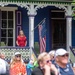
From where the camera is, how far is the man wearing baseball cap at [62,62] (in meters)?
5.51

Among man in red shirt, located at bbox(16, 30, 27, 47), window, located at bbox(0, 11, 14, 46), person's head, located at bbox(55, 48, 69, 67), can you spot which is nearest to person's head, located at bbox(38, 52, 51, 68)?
person's head, located at bbox(55, 48, 69, 67)

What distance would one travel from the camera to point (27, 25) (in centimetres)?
1973

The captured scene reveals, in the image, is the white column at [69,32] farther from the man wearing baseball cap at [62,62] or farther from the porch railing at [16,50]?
the man wearing baseball cap at [62,62]

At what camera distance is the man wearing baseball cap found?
18.1 feet

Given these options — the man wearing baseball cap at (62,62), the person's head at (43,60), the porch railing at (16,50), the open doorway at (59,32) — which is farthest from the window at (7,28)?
the person's head at (43,60)

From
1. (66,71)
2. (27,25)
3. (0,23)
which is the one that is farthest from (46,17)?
(66,71)

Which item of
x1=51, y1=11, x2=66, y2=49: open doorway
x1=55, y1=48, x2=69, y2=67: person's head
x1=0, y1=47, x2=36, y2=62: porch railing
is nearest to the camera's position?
x1=55, y1=48, x2=69, y2=67: person's head

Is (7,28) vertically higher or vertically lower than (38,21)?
lower

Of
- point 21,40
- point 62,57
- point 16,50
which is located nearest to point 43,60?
A: point 62,57

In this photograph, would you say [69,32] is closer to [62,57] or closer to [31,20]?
[31,20]

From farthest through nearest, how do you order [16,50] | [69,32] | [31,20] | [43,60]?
[69,32] → [31,20] → [16,50] → [43,60]

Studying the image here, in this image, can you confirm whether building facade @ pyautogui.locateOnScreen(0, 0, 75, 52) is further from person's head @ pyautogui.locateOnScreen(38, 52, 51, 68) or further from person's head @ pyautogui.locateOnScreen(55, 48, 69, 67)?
person's head @ pyautogui.locateOnScreen(38, 52, 51, 68)

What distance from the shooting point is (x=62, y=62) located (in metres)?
5.56

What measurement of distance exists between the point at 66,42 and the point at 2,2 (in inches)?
172
